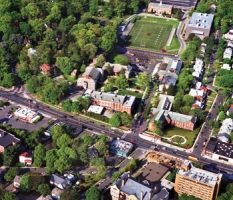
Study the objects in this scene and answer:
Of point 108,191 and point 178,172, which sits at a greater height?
point 178,172

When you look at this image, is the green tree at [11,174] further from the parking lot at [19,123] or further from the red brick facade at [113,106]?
the red brick facade at [113,106]

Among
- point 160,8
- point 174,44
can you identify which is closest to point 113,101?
point 174,44

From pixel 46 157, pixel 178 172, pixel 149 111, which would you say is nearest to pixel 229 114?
pixel 149 111

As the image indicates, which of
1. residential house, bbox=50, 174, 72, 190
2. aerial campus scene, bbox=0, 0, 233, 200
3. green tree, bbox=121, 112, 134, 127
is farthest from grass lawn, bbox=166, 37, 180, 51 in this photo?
residential house, bbox=50, 174, 72, 190

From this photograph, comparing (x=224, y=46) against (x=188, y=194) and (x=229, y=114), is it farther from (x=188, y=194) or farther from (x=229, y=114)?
(x=188, y=194)

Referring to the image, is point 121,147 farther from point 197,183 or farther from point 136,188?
point 197,183

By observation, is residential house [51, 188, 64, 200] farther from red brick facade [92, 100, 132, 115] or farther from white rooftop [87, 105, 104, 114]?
red brick facade [92, 100, 132, 115]

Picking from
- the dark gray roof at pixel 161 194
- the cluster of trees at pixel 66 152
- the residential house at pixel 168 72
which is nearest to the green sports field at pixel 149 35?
the residential house at pixel 168 72
